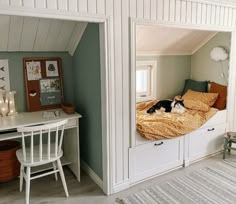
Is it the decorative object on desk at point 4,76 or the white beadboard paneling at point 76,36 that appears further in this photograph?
the decorative object on desk at point 4,76

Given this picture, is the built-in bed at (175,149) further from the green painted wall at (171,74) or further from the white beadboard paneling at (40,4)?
the white beadboard paneling at (40,4)

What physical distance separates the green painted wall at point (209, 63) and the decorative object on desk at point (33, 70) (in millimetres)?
2394

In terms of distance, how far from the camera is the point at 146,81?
343cm

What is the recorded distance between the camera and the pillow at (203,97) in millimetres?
3414

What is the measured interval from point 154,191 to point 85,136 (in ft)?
3.29

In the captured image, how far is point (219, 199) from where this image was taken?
234cm

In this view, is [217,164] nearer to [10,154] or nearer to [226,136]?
[226,136]

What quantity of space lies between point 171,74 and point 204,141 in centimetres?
112

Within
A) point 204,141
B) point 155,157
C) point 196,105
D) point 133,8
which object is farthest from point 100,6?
point 204,141

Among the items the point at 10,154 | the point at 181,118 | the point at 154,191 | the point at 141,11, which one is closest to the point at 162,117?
the point at 181,118

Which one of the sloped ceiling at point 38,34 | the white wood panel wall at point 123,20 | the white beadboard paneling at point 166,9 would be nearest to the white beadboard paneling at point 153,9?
the white wood panel wall at point 123,20

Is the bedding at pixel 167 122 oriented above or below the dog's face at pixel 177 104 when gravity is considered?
below

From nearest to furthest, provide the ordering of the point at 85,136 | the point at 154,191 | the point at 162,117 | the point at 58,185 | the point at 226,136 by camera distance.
→ the point at 154,191, the point at 58,185, the point at 85,136, the point at 162,117, the point at 226,136

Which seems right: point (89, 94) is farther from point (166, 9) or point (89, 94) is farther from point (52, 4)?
point (166, 9)
